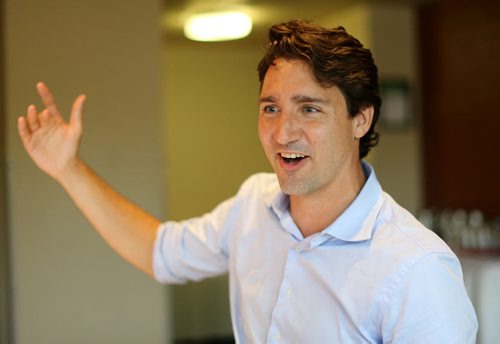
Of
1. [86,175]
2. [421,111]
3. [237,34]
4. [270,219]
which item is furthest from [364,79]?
[421,111]

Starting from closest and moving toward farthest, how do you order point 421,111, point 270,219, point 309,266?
point 309,266, point 270,219, point 421,111

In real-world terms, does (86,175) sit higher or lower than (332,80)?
lower

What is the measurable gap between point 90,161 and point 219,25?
1.79 metres

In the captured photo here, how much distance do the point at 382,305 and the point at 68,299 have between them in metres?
2.57

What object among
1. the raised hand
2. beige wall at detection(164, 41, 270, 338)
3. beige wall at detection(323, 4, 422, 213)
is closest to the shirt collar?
the raised hand

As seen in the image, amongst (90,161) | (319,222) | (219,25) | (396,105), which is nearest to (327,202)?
(319,222)

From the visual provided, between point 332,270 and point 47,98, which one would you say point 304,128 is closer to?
point 332,270

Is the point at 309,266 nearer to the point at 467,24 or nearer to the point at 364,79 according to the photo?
the point at 364,79

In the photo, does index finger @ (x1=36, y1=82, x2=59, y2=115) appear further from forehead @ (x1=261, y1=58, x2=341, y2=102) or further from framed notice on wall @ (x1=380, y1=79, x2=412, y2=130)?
framed notice on wall @ (x1=380, y1=79, x2=412, y2=130)

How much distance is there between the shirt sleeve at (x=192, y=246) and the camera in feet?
5.42

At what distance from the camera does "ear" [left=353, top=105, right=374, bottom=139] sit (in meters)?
1.42

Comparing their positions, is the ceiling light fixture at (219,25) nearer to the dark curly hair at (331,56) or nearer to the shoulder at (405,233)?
the dark curly hair at (331,56)

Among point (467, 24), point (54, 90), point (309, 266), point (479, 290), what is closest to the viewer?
point (309, 266)

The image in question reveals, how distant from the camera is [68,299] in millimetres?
3391
